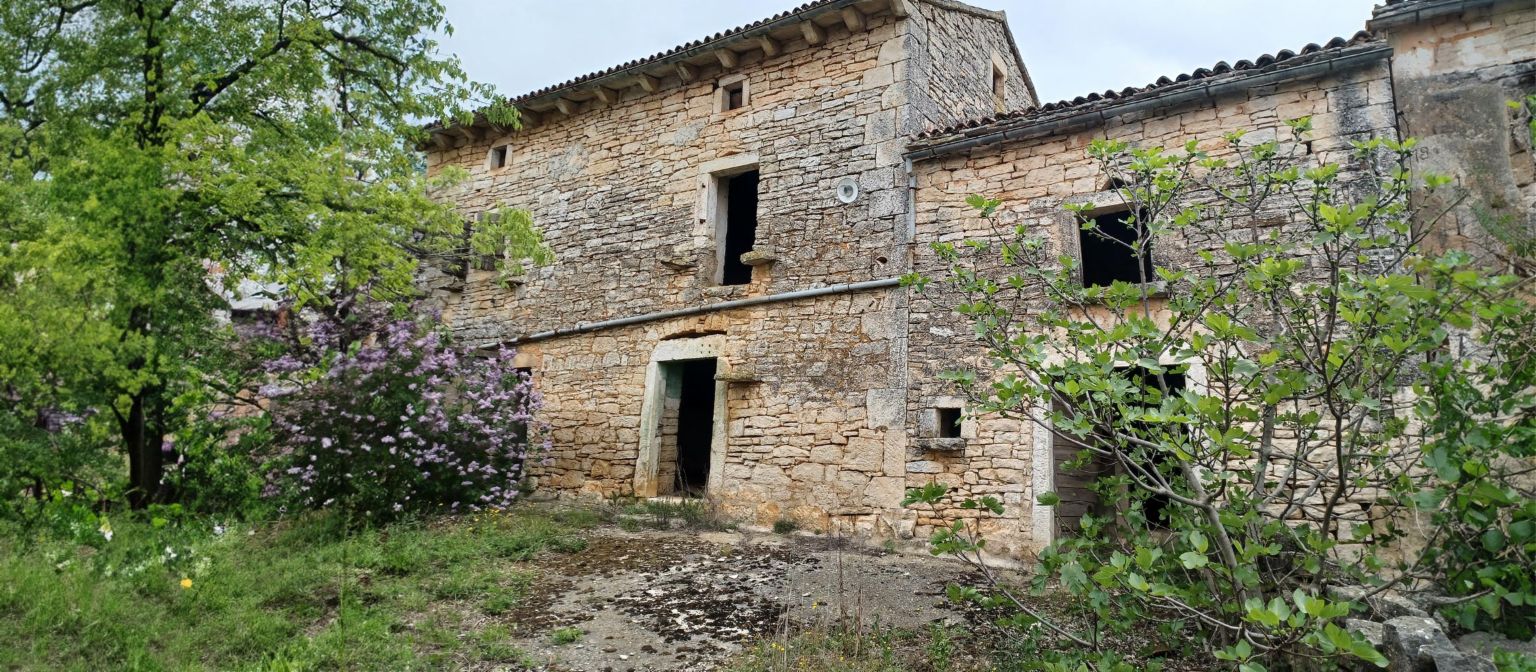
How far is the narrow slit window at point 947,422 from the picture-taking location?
22.4ft

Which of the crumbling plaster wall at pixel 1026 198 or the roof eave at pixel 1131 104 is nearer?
the roof eave at pixel 1131 104

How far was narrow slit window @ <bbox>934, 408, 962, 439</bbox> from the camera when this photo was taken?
6828 mm

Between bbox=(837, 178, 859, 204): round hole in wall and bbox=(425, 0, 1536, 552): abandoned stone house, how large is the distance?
0.12ft

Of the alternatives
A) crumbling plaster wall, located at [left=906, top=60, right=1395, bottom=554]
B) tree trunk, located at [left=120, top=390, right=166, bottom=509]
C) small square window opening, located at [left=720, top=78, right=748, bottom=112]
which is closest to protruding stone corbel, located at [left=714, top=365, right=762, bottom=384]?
crumbling plaster wall, located at [left=906, top=60, right=1395, bottom=554]

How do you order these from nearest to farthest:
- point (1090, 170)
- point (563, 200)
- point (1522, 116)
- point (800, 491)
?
point (1522, 116) < point (1090, 170) < point (800, 491) < point (563, 200)

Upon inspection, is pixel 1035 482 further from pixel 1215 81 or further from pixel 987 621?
pixel 1215 81

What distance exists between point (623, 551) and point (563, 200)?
208 inches

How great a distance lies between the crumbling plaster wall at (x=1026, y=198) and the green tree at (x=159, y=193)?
4.83 metres

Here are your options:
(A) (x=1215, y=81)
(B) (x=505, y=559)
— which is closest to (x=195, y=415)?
(B) (x=505, y=559)

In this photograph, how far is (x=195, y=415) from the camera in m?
7.36

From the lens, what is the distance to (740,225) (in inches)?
389

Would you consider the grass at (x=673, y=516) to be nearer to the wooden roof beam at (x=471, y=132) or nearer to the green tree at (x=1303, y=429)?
the green tree at (x=1303, y=429)

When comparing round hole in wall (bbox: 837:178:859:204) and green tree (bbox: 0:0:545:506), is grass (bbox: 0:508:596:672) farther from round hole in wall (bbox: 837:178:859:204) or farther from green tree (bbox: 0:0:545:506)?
round hole in wall (bbox: 837:178:859:204)

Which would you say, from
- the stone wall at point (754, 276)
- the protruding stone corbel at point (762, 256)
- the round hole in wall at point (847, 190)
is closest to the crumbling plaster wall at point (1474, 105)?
the stone wall at point (754, 276)
